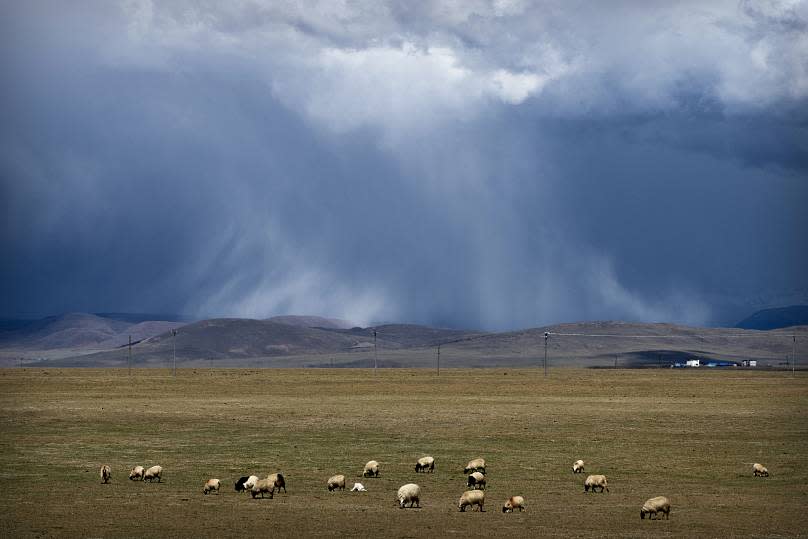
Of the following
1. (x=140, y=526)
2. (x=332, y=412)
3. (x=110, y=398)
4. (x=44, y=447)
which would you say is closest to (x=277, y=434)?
(x=44, y=447)

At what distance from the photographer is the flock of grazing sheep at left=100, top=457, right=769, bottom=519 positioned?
2630 cm

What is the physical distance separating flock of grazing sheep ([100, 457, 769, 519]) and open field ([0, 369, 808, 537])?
377mm

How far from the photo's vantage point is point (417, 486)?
27875 mm

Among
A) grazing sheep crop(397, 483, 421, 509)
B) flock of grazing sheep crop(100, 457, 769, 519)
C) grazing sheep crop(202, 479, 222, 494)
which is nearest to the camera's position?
flock of grazing sheep crop(100, 457, 769, 519)

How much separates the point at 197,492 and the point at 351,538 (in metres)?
8.64

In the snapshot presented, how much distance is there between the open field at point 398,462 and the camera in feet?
82.6

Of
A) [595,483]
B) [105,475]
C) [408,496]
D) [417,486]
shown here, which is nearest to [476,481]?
[417,486]

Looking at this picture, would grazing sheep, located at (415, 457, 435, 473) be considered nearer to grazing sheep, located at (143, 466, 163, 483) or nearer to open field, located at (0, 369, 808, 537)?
open field, located at (0, 369, 808, 537)

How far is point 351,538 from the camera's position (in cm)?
2309

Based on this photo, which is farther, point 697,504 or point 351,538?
point 697,504

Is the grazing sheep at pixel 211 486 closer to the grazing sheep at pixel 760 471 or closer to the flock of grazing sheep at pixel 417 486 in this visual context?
the flock of grazing sheep at pixel 417 486

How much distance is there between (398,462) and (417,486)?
9707mm

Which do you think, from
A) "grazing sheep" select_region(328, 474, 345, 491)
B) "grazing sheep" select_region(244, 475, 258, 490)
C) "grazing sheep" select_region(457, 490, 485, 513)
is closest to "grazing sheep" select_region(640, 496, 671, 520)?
"grazing sheep" select_region(457, 490, 485, 513)

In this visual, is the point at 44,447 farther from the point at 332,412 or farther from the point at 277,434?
the point at 332,412
